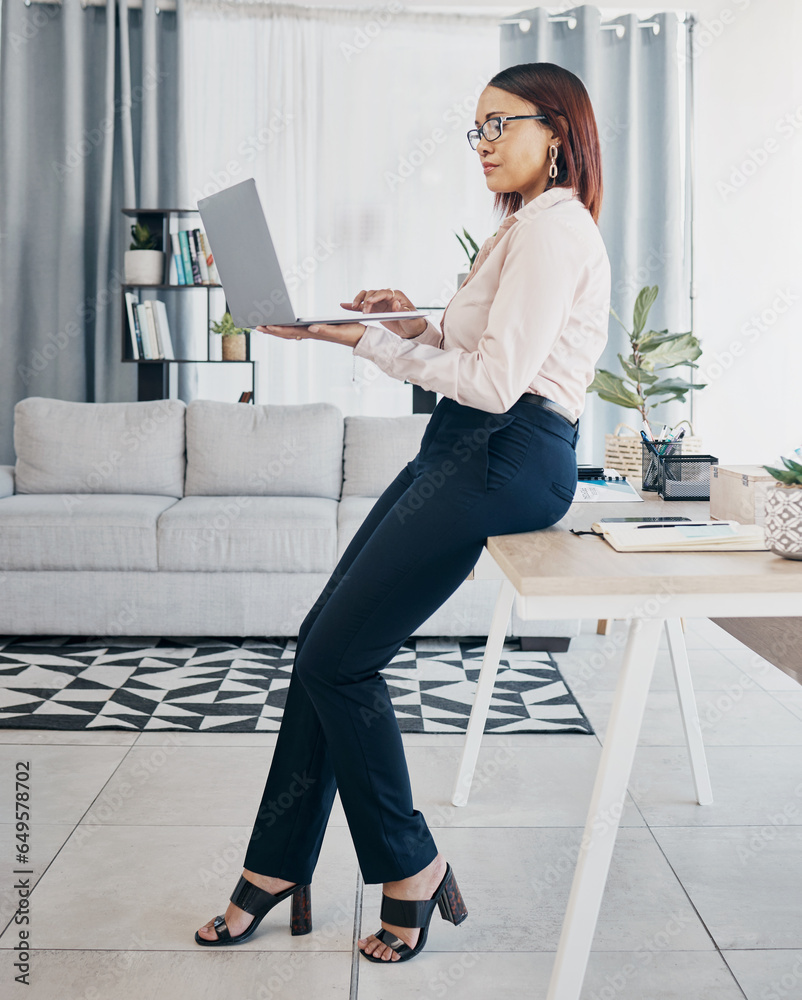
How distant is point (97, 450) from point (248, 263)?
239 centimetres

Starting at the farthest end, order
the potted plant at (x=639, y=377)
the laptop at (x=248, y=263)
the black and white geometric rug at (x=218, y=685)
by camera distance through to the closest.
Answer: the potted plant at (x=639, y=377), the black and white geometric rug at (x=218, y=685), the laptop at (x=248, y=263)

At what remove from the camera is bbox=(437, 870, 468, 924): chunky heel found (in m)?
1.38

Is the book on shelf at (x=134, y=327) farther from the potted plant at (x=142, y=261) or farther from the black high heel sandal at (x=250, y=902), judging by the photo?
the black high heel sandal at (x=250, y=902)

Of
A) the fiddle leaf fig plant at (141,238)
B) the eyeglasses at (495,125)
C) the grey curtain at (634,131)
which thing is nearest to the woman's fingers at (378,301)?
the eyeglasses at (495,125)

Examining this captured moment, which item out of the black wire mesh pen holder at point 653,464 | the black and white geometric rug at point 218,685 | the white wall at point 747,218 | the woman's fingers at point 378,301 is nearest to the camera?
the woman's fingers at point 378,301

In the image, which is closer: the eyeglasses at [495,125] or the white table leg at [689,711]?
the eyeglasses at [495,125]

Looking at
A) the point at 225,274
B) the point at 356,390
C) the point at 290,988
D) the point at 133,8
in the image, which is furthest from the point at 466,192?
the point at 290,988

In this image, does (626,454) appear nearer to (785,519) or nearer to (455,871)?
(455,871)

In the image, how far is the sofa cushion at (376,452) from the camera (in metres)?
3.48


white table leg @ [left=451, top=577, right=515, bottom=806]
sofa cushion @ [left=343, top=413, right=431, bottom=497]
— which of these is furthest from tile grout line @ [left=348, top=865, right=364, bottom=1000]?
sofa cushion @ [left=343, top=413, right=431, bottom=497]

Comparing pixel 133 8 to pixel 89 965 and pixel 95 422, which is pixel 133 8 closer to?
pixel 95 422

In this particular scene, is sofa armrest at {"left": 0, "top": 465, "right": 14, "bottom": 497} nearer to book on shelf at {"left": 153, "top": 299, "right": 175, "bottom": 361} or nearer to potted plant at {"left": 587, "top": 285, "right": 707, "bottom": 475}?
book on shelf at {"left": 153, "top": 299, "right": 175, "bottom": 361}

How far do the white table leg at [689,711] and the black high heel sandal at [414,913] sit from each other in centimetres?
68

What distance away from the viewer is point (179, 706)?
7.99ft
